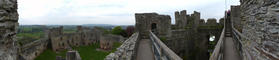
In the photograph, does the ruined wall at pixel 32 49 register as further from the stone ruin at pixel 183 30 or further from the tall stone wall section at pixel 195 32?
the tall stone wall section at pixel 195 32

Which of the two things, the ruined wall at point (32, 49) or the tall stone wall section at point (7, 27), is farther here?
the ruined wall at point (32, 49)

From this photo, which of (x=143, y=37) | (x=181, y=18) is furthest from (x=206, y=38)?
(x=143, y=37)

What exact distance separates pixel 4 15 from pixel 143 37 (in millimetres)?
10658

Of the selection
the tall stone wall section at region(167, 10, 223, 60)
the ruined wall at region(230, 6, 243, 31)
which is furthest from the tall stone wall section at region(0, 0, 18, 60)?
the ruined wall at region(230, 6, 243, 31)

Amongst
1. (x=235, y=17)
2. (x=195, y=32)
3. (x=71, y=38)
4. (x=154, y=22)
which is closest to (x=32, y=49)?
(x=71, y=38)

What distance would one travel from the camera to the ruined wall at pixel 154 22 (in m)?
12.1

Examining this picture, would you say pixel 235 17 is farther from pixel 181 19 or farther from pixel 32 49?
pixel 32 49

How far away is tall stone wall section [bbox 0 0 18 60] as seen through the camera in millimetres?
1920

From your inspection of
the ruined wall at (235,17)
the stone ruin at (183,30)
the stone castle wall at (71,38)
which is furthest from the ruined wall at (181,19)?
the stone castle wall at (71,38)

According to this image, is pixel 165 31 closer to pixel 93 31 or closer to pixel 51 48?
pixel 51 48

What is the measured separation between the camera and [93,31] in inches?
1266

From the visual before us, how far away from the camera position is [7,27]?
6.55ft

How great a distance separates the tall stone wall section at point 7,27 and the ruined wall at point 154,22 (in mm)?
10161

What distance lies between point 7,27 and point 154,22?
34.7 ft
